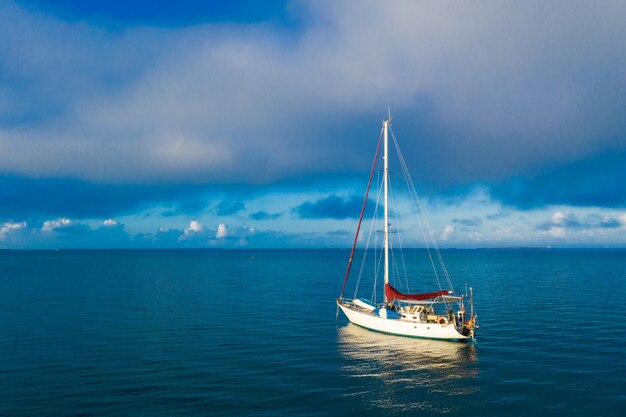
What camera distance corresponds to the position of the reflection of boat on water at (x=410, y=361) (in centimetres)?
3503

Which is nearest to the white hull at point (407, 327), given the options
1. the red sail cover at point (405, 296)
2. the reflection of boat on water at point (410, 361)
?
the reflection of boat on water at point (410, 361)

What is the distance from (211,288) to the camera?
10381 cm

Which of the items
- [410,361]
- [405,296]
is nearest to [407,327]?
[405,296]

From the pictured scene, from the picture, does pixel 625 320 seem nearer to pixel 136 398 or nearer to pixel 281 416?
pixel 281 416

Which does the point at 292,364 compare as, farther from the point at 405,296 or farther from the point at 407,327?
the point at 405,296

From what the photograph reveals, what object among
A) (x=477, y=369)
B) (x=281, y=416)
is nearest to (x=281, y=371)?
(x=281, y=416)

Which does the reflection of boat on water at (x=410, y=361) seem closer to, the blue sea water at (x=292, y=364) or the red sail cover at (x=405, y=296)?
the blue sea water at (x=292, y=364)

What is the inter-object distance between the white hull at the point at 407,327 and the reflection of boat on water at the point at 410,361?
64 centimetres

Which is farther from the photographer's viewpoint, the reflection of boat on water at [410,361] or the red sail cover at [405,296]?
the red sail cover at [405,296]

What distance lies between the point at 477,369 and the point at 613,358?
1391cm

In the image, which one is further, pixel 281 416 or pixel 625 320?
pixel 625 320

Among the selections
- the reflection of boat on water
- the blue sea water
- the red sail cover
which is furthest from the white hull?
the red sail cover

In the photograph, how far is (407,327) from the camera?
161ft

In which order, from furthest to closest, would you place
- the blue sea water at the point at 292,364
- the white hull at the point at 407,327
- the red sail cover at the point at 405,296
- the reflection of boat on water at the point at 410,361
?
the red sail cover at the point at 405,296, the white hull at the point at 407,327, the reflection of boat on water at the point at 410,361, the blue sea water at the point at 292,364
